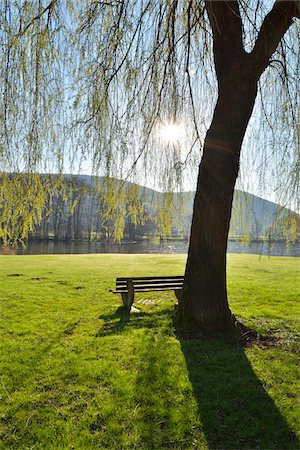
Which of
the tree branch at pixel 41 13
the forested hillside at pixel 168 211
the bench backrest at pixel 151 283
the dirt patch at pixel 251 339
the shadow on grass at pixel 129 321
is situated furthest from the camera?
the bench backrest at pixel 151 283

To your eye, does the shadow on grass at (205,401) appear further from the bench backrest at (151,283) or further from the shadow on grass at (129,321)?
the bench backrest at (151,283)

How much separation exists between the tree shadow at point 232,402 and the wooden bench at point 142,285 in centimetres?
257

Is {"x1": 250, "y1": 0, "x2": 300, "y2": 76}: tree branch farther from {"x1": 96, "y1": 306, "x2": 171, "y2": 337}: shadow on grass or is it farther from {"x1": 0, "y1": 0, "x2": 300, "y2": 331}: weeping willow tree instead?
{"x1": 96, "y1": 306, "x2": 171, "y2": 337}: shadow on grass

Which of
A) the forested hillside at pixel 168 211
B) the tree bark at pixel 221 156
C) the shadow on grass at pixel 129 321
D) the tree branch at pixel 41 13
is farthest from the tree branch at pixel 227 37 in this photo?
the shadow on grass at pixel 129 321

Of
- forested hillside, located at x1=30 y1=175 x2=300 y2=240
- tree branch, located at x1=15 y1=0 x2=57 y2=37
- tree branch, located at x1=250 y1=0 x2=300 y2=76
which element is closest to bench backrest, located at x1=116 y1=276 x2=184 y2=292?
forested hillside, located at x1=30 y1=175 x2=300 y2=240

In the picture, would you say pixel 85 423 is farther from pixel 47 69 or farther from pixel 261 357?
pixel 47 69

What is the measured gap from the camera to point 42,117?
3.71 m

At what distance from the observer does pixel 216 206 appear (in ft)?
16.7

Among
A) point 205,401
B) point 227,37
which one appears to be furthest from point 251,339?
point 227,37

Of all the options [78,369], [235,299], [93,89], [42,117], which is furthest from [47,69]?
[235,299]

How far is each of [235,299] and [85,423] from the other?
611 cm

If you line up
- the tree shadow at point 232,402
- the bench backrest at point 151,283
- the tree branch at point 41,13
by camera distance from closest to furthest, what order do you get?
1. the tree shadow at point 232,402
2. the tree branch at point 41,13
3. the bench backrest at point 151,283

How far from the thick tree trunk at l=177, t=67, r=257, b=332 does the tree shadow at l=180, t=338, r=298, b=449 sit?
0.63 meters

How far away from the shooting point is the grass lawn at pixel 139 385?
2.89 metres
